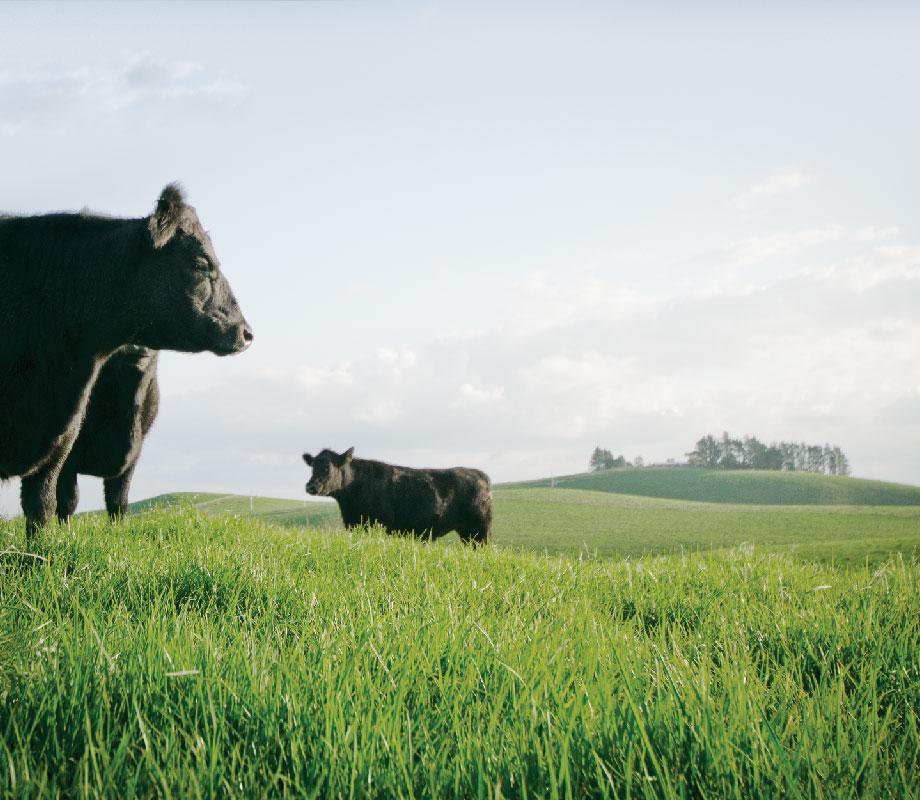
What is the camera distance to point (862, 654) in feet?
11.5

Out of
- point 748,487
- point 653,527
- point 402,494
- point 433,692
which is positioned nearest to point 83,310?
A: point 433,692

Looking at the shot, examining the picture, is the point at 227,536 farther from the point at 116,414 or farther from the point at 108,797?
the point at 108,797

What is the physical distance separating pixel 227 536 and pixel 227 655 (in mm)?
4462

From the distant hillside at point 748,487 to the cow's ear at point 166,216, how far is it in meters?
48.6

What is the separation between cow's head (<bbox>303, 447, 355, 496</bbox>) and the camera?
12.4m

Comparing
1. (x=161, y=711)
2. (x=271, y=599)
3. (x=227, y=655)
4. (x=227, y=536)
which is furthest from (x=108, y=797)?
(x=227, y=536)

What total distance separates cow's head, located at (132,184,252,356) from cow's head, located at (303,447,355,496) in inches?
250

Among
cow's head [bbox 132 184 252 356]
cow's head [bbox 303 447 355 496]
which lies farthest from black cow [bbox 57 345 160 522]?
cow's head [bbox 303 447 355 496]

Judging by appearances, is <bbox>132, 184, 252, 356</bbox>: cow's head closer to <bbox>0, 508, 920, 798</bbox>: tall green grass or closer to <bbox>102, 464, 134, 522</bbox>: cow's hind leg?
<bbox>0, 508, 920, 798</bbox>: tall green grass

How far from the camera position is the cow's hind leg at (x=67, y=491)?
7680mm

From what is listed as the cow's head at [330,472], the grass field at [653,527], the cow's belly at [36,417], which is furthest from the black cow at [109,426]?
the grass field at [653,527]

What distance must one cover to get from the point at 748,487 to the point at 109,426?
54520 mm

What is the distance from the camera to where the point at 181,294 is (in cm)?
605

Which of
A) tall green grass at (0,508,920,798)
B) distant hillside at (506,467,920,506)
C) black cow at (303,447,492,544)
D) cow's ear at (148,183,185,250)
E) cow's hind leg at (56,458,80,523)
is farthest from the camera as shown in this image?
distant hillside at (506,467,920,506)
